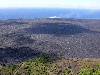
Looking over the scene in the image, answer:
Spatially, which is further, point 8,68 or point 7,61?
point 7,61

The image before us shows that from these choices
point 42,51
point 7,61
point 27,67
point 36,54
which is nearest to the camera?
point 27,67

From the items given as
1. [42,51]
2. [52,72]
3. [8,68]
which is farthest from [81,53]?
[8,68]

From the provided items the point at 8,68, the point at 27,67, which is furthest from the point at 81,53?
the point at 8,68

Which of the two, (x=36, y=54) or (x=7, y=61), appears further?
(x=36, y=54)

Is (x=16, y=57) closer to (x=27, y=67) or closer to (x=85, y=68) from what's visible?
(x=27, y=67)

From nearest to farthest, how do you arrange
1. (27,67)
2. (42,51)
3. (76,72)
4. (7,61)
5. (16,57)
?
(76,72)
(27,67)
(7,61)
(16,57)
(42,51)

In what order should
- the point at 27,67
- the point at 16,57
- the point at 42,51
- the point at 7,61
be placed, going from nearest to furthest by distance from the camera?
the point at 27,67, the point at 7,61, the point at 16,57, the point at 42,51

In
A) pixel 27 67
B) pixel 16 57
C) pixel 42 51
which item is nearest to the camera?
pixel 27 67

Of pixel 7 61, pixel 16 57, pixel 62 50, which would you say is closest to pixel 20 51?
pixel 16 57

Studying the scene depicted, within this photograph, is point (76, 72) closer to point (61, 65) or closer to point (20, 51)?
point (61, 65)
